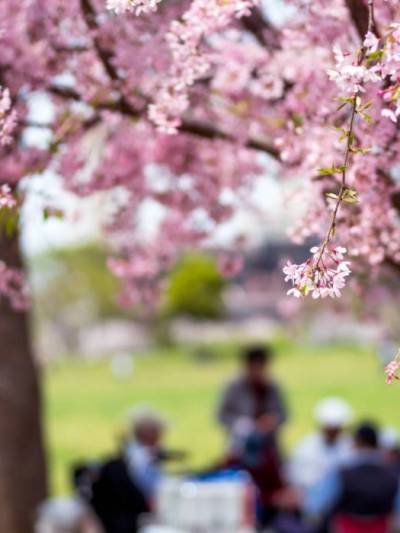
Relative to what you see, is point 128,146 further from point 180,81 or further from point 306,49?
point 180,81

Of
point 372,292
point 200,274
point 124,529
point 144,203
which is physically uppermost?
point 200,274

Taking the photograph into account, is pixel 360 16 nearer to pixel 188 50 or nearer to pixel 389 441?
pixel 188 50

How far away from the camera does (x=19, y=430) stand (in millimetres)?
6711

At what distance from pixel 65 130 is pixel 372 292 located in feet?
7.61

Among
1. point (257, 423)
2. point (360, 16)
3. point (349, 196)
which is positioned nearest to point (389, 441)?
point (257, 423)

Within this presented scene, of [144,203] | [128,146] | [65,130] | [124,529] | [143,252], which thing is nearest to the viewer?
[65,130]

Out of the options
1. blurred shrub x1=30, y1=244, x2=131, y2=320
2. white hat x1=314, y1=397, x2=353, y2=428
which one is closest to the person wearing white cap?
white hat x1=314, y1=397, x2=353, y2=428

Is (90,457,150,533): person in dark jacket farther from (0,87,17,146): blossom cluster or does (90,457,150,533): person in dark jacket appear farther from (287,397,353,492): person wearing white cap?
(0,87,17,146): blossom cluster

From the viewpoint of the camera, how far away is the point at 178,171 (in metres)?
5.61

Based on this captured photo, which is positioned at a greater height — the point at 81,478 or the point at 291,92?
the point at 291,92

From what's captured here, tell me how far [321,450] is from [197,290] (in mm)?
32335

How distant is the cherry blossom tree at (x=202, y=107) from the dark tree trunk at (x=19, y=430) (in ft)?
3.32

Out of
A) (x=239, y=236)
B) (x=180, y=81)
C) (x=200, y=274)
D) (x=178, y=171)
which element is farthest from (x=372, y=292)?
(x=200, y=274)

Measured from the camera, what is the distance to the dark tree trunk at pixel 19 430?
662 centimetres
